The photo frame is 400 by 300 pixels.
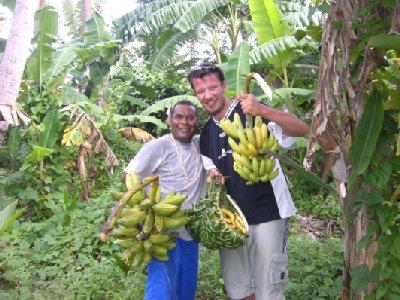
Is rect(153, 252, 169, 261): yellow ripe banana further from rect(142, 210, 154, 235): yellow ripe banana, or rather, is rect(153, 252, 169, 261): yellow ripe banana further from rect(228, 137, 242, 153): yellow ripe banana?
rect(228, 137, 242, 153): yellow ripe banana

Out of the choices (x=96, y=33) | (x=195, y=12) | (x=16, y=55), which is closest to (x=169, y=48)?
(x=195, y=12)

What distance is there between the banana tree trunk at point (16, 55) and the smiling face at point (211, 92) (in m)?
3.49

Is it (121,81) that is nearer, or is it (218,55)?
(218,55)

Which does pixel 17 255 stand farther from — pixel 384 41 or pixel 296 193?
pixel 384 41

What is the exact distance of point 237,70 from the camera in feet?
19.8

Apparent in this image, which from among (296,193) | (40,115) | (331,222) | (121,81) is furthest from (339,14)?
(121,81)

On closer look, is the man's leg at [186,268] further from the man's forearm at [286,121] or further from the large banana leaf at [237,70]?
the large banana leaf at [237,70]

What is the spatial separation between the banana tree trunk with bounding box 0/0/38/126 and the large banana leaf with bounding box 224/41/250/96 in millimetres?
2380

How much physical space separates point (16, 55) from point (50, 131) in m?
1.11

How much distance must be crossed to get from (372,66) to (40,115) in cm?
585

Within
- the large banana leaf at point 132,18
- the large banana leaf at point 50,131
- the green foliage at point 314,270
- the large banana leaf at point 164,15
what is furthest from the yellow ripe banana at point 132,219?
the large banana leaf at point 132,18

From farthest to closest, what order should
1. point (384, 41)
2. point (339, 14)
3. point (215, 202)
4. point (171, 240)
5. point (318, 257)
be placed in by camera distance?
point (318, 257)
point (171, 240)
point (215, 202)
point (339, 14)
point (384, 41)

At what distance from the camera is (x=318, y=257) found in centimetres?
447

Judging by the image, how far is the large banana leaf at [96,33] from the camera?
825 cm
